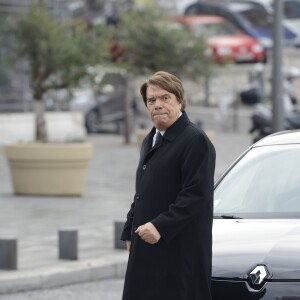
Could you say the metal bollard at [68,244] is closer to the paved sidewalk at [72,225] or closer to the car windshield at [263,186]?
the paved sidewalk at [72,225]

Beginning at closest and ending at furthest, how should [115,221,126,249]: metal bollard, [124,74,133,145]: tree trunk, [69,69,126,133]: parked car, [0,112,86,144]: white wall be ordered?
[115,221,126,249]: metal bollard, [0,112,86,144]: white wall, [124,74,133,145]: tree trunk, [69,69,126,133]: parked car

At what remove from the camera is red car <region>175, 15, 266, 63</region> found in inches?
1431

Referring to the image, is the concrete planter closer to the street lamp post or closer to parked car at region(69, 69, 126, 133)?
the street lamp post

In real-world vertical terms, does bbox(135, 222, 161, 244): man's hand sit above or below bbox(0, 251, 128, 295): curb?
above

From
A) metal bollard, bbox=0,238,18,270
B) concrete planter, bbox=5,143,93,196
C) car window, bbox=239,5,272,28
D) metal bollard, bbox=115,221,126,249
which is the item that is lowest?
car window, bbox=239,5,272,28

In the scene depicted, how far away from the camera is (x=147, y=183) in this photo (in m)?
6.04

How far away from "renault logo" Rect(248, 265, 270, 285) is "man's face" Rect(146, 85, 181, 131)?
2.79ft

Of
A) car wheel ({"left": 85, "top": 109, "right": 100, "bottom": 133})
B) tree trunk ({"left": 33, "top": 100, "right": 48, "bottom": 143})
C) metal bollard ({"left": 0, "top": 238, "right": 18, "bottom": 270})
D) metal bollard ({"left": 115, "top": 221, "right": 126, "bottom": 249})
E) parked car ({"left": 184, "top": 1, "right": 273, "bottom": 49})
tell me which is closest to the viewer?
metal bollard ({"left": 0, "top": 238, "right": 18, "bottom": 270})

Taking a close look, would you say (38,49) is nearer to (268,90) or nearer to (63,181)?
(63,181)

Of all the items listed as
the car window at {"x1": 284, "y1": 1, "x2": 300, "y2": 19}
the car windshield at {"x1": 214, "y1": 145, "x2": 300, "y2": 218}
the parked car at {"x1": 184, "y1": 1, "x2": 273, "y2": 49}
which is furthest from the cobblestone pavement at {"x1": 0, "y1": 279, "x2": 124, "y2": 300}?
the car window at {"x1": 284, "y1": 1, "x2": 300, "y2": 19}

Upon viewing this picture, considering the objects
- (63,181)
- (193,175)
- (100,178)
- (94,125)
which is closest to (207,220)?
(193,175)

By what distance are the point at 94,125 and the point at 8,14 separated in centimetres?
640

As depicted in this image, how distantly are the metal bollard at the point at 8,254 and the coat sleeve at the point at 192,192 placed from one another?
4826 mm

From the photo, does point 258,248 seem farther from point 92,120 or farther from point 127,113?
point 92,120
